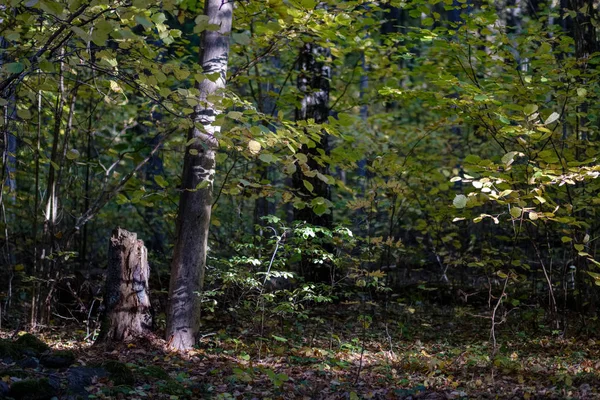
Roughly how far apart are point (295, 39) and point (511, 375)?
4.23m

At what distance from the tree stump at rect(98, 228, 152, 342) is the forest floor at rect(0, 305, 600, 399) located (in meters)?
0.22

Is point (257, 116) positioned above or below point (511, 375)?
above

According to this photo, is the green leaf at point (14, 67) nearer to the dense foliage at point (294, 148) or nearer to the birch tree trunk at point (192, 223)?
the dense foliage at point (294, 148)

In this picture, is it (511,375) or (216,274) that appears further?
(216,274)

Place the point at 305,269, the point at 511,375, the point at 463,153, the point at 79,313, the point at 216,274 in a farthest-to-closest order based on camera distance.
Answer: the point at 463,153
the point at 305,269
the point at 79,313
the point at 216,274
the point at 511,375

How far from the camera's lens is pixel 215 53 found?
575 cm

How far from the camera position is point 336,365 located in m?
5.48

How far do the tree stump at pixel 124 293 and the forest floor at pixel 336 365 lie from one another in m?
0.22

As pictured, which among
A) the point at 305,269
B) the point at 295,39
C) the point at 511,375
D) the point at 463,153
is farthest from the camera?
the point at 463,153

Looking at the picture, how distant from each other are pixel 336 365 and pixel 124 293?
91.1 inches

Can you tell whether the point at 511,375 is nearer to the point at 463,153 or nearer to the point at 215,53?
the point at 215,53

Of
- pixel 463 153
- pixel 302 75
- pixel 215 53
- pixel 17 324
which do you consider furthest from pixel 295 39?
pixel 463 153

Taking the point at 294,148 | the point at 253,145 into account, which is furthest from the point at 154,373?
the point at 294,148

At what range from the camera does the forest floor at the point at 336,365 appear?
14.6ft
